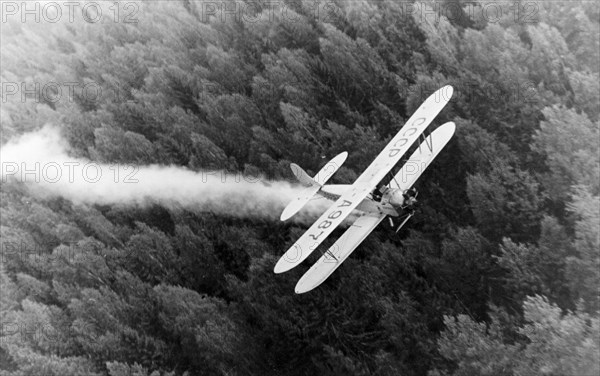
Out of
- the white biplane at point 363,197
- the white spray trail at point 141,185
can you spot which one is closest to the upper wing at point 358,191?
the white biplane at point 363,197

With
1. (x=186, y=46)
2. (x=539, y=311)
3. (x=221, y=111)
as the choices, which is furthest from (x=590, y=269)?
(x=186, y=46)

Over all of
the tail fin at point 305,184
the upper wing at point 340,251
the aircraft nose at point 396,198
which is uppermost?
the aircraft nose at point 396,198

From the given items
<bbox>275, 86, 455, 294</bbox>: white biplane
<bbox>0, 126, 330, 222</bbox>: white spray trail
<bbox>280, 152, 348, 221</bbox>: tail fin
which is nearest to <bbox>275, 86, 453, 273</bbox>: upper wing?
<bbox>275, 86, 455, 294</bbox>: white biplane

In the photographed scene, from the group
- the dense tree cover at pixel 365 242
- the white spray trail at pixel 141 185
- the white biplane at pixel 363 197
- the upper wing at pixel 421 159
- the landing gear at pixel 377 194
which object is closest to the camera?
the white biplane at pixel 363 197

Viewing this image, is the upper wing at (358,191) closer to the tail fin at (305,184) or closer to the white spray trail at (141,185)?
the tail fin at (305,184)

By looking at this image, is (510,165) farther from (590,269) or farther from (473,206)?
(590,269)

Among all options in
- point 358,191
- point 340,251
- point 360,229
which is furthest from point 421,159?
point 340,251
